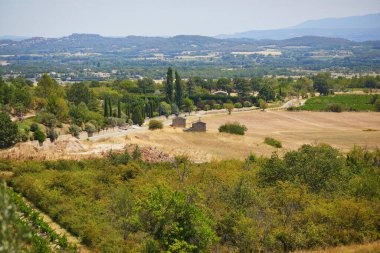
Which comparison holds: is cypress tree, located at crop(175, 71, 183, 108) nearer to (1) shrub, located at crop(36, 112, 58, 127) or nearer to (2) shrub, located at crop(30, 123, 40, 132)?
(1) shrub, located at crop(36, 112, 58, 127)

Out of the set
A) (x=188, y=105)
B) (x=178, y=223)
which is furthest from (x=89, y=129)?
(x=178, y=223)

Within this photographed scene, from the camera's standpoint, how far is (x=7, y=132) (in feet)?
159

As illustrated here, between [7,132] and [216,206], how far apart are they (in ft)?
107

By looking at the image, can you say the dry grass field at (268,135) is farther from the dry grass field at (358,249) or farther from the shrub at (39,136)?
the dry grass field at (358,249)

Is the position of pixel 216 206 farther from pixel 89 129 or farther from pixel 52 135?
pixel 89 129

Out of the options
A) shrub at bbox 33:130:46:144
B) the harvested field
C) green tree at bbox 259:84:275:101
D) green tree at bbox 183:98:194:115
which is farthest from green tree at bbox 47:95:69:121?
green tree at bbox 259:84:275:101

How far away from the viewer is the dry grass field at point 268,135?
172ft

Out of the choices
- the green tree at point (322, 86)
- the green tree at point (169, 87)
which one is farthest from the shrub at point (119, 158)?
the green tree at point (322, 86)

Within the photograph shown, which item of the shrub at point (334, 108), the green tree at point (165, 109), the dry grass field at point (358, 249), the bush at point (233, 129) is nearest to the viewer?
the dry grass field at point (358, 249)

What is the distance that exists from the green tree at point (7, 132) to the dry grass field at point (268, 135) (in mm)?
13434

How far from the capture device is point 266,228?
2148 cm

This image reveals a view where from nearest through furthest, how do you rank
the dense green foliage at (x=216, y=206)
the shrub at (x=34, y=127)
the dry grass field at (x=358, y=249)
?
the dense green foliage at (x=216, y=206)
the dry grass field at (x=358, y=249)
the shrub at (x=34, y=127)

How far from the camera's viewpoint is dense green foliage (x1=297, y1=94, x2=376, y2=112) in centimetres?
8869

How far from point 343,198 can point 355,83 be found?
114796 millimetres
